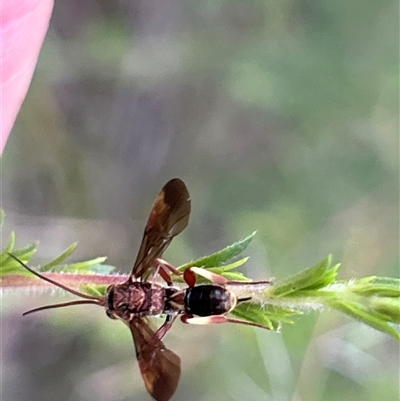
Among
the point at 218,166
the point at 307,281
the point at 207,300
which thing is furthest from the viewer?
the point at 218,166

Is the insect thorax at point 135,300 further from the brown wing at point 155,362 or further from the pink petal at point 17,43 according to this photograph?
the pink petal at point 17,43

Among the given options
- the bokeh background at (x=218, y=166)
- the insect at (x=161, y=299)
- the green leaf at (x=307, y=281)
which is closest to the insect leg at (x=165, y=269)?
the insect at (x=161, y=299)

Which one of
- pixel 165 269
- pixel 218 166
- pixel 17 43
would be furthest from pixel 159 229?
pixel 218 166

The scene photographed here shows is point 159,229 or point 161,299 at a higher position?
point 159,229

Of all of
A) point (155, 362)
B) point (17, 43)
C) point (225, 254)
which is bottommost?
point (155, 362)

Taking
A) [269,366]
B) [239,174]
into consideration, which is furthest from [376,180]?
[269,366]

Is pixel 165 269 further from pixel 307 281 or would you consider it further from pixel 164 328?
pixel 307 281
